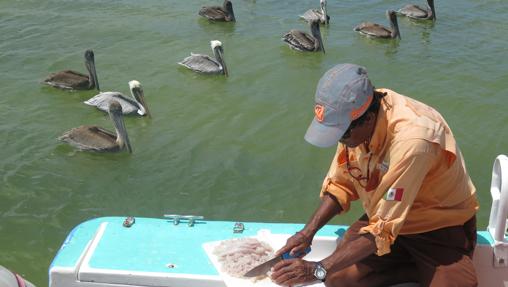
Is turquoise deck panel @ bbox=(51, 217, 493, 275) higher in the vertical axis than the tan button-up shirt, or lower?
lower

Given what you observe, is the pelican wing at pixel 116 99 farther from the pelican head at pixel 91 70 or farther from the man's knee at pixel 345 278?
the man's knee at pixel 345 278

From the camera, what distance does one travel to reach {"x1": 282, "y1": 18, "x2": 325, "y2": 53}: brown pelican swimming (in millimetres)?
10422

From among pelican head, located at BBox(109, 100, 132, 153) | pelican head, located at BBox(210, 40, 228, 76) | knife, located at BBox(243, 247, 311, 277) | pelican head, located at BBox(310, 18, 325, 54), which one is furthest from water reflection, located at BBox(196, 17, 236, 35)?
knife, located at BBox(243, 247, 311, 277)

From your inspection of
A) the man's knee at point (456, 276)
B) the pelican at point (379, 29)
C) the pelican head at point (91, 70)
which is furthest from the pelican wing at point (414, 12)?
the man's knee at point (456, 276)

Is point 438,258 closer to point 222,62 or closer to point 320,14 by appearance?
point 222,62

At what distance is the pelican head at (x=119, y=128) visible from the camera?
7.16 metres

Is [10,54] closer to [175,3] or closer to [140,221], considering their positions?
[175,3]

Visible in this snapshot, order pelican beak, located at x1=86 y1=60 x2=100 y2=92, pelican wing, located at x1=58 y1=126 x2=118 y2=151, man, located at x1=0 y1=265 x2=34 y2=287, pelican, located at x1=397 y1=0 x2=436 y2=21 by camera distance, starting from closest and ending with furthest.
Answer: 1. man, located at x1=0 y1=265 x2=34 y2=287
2. pelican wing, located at x1=58 y1=126 x2=118 y2=151
3. pelican beak, located at x1=86 y1=60 x2=100 y2=92
4. pelican, located at x1=397 y1=0 x2=436 y2=21

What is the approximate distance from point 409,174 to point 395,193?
0.11m

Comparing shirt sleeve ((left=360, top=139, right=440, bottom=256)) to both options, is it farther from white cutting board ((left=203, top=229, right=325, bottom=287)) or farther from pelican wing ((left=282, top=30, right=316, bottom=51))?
pelican wing ((left=282, top=30, right=316, bottom=51))

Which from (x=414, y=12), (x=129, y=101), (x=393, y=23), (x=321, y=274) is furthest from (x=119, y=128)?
(x=414, y=12)

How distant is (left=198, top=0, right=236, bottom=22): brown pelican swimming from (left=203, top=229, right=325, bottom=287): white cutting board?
28.5ft

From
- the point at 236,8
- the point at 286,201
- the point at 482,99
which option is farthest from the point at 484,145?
the point at 236,8

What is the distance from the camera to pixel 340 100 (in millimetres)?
2660
